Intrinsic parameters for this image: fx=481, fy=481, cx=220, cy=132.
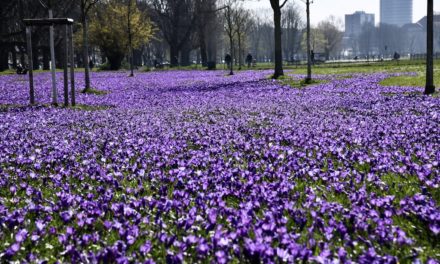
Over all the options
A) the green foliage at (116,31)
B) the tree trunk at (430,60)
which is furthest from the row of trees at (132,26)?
the tree trunk at (430,60)

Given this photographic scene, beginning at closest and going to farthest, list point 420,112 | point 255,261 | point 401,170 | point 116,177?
point 255,261
point 401,170
point 116,177
point 420,112

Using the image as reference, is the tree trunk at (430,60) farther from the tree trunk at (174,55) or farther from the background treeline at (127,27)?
the tree trunk at (174,55)

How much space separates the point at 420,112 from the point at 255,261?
10.3 metres

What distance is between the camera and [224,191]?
5199mm

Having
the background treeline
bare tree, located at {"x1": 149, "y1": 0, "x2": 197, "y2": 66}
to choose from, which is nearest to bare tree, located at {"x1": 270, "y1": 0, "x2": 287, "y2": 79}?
the background treeline

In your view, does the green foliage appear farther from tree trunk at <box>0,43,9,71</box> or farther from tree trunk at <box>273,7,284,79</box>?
tree trunk at <box>273,7,284,79</box>

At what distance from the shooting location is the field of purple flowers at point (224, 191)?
368 centimetres

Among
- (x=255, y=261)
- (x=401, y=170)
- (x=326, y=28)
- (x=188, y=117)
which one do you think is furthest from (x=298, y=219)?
(x=326, y=28)

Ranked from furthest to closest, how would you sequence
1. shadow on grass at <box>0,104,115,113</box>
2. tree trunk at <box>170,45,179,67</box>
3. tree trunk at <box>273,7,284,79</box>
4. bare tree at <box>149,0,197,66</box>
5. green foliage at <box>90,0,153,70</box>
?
bare tree at <box>149,0,197,66</box> → tree trunk at <box>170,45,179,67</box> → green foliage at <box>90,0,153,70</box> → tree trunk at <box>273,7,284,79</box> → shadow on grass at <box>0,104,115,113</box>

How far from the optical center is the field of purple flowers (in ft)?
12.1

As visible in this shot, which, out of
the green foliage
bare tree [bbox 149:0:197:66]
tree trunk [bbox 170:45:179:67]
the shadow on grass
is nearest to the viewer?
the shadow on grass

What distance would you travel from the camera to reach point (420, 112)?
1238cm

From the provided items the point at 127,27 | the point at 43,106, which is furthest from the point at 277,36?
the point at 127,27

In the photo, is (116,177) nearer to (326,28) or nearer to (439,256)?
(439,256)
